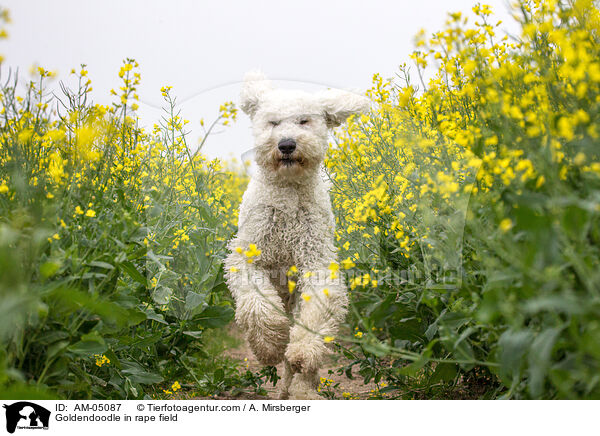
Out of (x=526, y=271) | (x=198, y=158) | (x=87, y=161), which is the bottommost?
(x=526, y=271)

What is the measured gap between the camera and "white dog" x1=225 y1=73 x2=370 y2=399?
342 cm

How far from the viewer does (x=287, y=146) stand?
341 cm

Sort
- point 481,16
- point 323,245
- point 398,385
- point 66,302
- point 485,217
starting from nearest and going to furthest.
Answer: point 66,302
point 485,217
point 481,16
point 398,385
point 323,245

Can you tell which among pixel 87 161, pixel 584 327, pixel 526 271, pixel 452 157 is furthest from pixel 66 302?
pixel 452 157

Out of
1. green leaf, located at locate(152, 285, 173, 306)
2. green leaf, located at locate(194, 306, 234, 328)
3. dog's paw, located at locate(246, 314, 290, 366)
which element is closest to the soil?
dog's paw, located at locate(246, 314, 290, 366)

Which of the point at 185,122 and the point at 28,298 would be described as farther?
the point at 185,122

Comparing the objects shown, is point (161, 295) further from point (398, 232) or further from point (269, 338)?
point (398, 232)

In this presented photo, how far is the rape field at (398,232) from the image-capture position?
1.50 meters

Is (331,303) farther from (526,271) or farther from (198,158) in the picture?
(526,271)

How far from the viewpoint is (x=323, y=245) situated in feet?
12.0

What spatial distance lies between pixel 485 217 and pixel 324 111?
6.32ft
